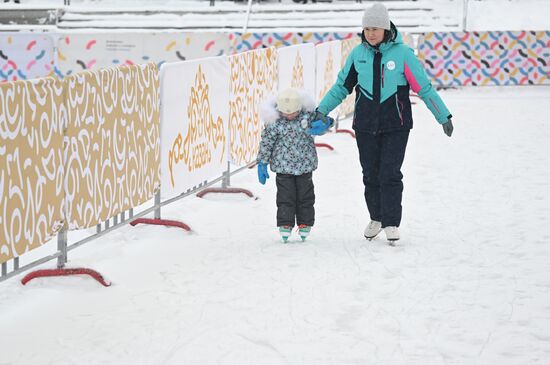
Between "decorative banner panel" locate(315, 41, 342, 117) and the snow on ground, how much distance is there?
481 cm

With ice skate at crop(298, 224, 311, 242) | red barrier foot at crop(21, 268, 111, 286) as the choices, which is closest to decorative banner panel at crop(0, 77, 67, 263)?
red barrier foot at crop(21, 268, 111, 286)

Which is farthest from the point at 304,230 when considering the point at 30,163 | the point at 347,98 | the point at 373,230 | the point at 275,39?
the point at 275,39

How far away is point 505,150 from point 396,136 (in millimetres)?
6387

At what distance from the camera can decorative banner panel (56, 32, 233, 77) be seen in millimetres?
21469

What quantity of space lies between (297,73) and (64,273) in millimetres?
7221

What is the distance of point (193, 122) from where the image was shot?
30.1 ft

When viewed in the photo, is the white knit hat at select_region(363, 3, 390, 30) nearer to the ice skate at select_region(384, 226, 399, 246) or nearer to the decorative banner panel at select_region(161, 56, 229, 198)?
the ice skate at select_region(384, 226, 399, 246)

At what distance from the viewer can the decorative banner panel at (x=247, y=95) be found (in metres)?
10.5

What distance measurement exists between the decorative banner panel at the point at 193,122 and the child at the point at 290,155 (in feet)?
2.82

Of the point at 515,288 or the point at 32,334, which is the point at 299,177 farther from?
the point at 32,334

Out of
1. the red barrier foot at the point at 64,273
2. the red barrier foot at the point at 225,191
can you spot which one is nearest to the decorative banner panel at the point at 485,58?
the red barrier foot at the point at 225,191

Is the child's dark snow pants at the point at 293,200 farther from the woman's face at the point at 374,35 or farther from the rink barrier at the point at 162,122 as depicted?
the woman's face at the point at 374,35

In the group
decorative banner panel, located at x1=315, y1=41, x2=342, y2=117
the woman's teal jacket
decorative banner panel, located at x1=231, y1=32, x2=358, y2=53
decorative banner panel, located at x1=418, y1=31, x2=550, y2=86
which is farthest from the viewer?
decorative banner panel, located at x1=231, y1=32, x2=358, y2=53

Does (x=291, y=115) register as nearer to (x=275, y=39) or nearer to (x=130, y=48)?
(x=130, y=48)
